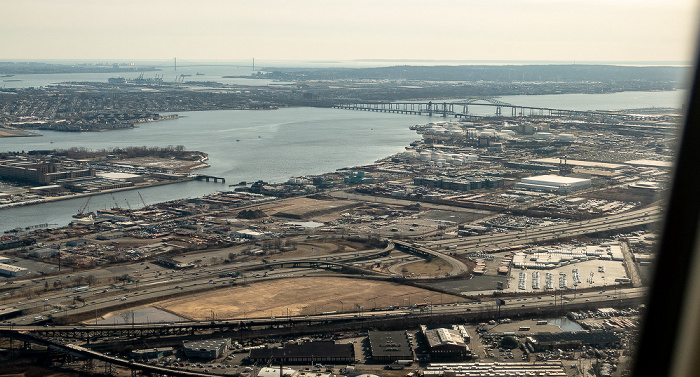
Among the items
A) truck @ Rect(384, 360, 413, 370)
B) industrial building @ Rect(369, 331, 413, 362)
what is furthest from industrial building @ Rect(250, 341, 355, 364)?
truck @ Rect(384, 360, 413, 370)

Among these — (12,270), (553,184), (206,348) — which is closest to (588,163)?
(553,184)

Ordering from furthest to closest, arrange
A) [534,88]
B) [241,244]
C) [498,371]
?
[534,88] → [241,244] → [498,371]

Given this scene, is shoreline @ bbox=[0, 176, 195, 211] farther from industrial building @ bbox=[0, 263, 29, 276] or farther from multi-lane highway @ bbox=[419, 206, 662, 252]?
multi-lane highway @ bbox=[419, 206, 662, 252]

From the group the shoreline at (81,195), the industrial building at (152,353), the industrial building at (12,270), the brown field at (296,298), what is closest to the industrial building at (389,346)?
the brown field at (296,298)

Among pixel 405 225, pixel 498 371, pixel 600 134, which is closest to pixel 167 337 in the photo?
pixel 498 371

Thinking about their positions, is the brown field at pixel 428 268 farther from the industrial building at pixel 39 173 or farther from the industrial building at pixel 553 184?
the industrial building at pixel 39 173

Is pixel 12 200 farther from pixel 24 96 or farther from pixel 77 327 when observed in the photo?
pixel 24 96
